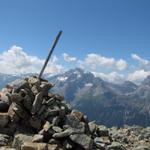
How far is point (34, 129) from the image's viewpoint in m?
27.5

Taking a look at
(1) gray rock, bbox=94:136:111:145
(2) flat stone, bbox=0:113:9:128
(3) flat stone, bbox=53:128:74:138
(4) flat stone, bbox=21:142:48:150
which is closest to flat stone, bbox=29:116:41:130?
(2) flat stone, bbox=0:113:9:128

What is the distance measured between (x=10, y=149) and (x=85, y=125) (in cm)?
733

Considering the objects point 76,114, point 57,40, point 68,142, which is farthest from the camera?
point 57,40

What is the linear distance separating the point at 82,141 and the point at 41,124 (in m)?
4.41

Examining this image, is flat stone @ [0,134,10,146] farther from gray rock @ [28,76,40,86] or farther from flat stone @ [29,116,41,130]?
gray rock @ [28,76,40,86]

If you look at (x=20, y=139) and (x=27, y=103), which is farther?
(x=27, y=103)

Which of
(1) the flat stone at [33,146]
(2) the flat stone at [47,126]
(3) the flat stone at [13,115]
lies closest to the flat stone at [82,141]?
(2) the flat stone at [47,126]

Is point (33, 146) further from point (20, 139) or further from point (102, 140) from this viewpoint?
point (102, 140)

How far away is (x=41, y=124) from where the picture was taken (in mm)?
27297

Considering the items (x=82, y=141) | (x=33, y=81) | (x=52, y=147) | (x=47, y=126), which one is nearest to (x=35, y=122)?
(x=47, y=126)

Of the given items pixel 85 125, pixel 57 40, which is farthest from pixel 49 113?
pixel 57 40

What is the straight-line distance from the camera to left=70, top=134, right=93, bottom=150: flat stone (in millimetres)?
24231

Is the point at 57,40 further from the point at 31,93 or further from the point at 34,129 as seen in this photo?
the point at 34,129

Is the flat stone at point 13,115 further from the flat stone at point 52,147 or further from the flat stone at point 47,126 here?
the flat stone at point 52,147
